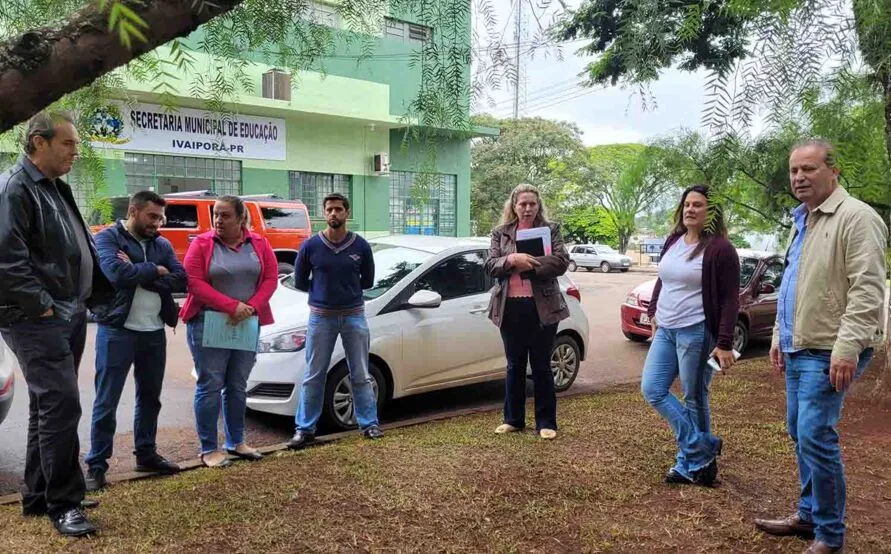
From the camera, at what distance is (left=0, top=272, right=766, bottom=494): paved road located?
Result: 5086mm

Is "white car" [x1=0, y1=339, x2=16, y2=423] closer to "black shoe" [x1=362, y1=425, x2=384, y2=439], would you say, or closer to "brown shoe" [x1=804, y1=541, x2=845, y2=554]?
"black shoe" [x1=362, y1=425, x2=384, y2=439]

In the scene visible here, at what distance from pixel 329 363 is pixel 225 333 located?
3.03 ft

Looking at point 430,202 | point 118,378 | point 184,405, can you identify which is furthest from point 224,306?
point 184,405

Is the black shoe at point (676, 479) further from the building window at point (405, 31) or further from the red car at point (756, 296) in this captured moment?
the red car at point (756, 296)

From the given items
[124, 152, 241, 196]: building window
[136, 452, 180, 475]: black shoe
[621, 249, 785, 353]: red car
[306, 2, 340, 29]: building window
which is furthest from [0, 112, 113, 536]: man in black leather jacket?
[124, 152, 241, 196]: building window

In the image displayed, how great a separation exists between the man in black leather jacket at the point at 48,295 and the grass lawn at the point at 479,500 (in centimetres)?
26

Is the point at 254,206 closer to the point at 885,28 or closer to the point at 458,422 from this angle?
the point at 458,422

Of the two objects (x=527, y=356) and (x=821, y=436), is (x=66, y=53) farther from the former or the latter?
(x=527, y=356)

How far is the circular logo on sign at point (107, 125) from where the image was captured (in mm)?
2912

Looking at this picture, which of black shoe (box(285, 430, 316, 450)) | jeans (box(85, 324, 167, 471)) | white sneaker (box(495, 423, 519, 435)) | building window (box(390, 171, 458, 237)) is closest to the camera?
building window (box(390, 171, 458, 237))

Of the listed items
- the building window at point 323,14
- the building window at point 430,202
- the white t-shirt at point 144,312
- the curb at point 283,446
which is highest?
the building window at point 323,14

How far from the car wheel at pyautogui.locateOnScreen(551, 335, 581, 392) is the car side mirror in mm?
1836

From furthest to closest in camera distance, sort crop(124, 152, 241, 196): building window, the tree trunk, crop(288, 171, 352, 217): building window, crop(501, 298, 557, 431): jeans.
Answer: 1. crop(288, 171, 352, 217): building window
2. crop(124, 152, 241, 196): building window
3. crop(501, 298, 557, 431): jeans
4. the tree trunk

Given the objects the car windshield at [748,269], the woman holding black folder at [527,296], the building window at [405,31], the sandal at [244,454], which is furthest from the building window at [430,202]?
the car windshield at [748,269]
